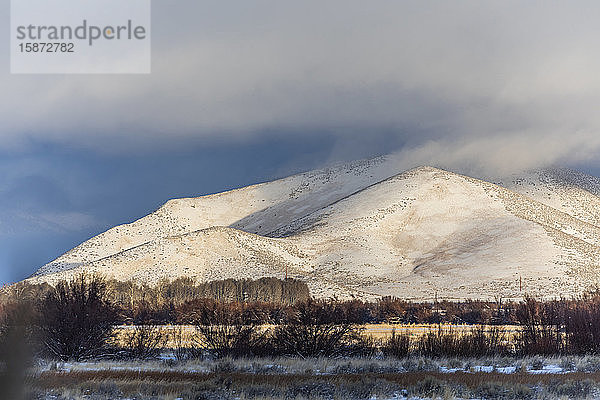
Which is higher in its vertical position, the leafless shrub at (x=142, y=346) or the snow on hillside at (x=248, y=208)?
the snow on hillside at (x=248, y=208)

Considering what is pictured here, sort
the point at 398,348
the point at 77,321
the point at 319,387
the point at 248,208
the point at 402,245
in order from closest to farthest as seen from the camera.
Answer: the point at 319,387 → the point at 398,348 → the point at 77,321 → the point at 402,245 → the point at 248,208

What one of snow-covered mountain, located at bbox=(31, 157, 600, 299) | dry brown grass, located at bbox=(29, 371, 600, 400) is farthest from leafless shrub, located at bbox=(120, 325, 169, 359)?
snow-covered mountain, located at bbox=(31, 157, 600, 299)

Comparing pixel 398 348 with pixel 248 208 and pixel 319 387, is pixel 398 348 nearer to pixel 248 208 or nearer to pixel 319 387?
pixel 319 387

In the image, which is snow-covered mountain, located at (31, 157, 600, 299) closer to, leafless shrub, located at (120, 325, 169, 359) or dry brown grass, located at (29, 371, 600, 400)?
leafless shrub, located at (120, 325, 169, 359)

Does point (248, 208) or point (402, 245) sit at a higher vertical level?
point (248, 208)

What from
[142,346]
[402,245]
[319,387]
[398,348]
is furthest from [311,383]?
[402,245]

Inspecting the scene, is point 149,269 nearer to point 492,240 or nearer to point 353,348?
point 492,240

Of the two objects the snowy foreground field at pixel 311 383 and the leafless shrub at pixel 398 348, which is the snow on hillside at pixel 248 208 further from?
the snowy foreground field at pixel 311 383

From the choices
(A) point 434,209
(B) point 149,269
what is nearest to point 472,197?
(A) point 434,209

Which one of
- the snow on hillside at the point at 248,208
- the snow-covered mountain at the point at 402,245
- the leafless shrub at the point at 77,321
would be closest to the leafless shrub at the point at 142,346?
the leafless shrub at the point at 77,321

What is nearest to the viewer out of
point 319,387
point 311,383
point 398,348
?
point 319,387
